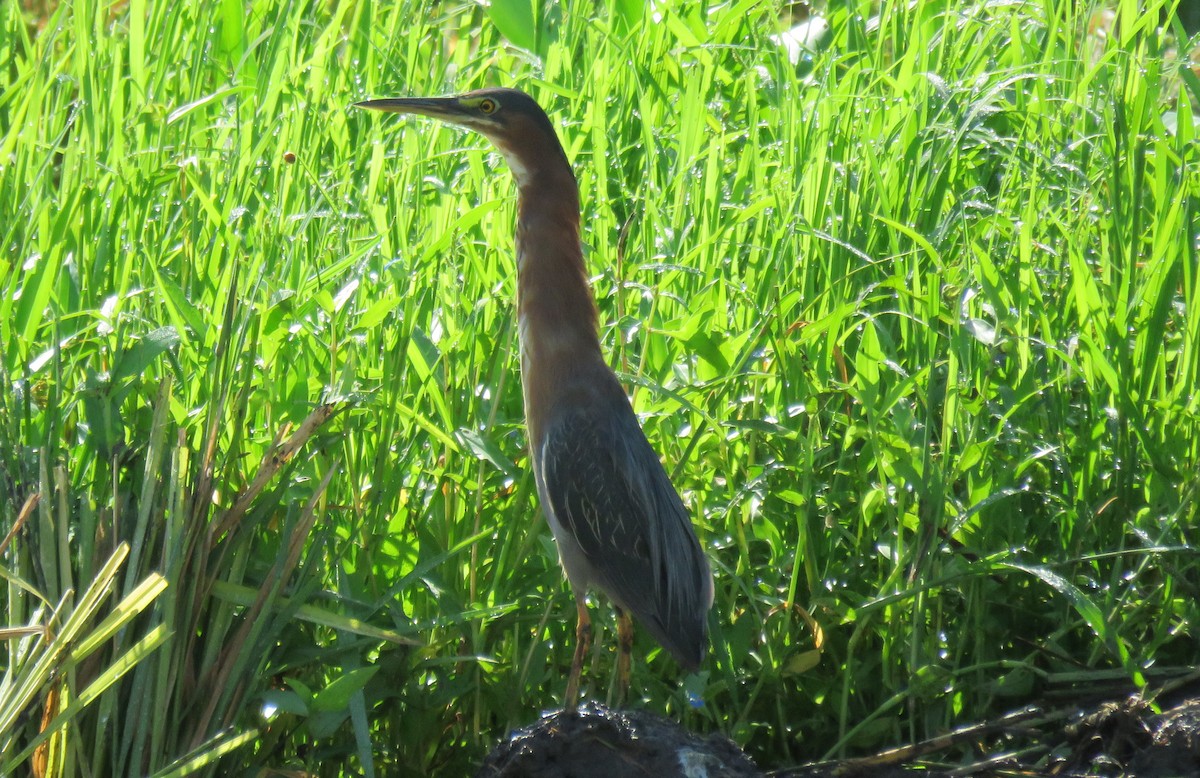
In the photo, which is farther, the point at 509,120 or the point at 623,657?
the point at 509,120

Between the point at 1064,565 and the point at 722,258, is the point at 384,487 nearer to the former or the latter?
the point at 722,258

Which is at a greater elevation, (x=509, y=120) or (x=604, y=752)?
(x=509, y=120)

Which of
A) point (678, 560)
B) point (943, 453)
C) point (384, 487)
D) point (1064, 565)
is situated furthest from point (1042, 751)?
point (384, 487)

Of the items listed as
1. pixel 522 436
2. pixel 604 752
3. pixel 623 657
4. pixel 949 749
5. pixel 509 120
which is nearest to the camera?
pixel 604 752

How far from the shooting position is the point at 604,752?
2213mm

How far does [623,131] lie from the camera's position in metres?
3.94

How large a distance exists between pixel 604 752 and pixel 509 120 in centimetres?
141

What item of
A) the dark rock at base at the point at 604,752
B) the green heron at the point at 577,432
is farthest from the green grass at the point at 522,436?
the dark rock at base at the point at 604,752

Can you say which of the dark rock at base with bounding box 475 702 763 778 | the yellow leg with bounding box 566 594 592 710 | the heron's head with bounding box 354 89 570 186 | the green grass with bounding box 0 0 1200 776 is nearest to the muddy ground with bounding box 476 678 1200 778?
the dark rock at base with bounding box 475 702 763 778

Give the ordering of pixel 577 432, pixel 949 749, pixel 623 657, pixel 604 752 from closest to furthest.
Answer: pixel 604 752, pixel 949 749, pixel 623 657, pixel 577 432

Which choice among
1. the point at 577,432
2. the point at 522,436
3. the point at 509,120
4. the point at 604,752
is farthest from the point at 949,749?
the point at 509,120

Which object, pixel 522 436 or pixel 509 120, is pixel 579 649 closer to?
pixel 522 436

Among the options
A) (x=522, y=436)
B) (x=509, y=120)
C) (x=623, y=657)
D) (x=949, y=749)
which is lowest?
(x=949, y=749)

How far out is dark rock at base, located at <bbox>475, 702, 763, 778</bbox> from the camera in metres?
2.18
